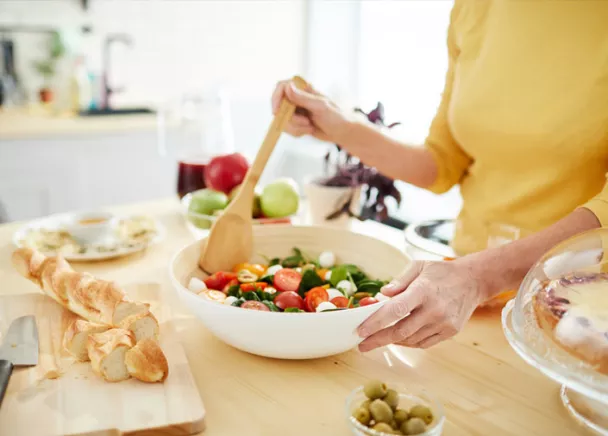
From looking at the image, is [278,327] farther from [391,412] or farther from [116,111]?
[116,111]

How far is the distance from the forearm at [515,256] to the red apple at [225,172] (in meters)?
0.84

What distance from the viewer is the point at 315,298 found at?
93cm

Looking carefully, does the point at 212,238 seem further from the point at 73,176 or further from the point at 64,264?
the point at 73,176

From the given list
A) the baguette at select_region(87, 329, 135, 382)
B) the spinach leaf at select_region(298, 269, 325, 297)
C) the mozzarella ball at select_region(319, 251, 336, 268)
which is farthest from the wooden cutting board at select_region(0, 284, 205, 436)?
the mozzarella ball at select_region(319, 251, 336, 268)

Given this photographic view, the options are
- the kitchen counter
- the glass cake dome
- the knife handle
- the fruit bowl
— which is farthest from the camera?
the kitchen counter

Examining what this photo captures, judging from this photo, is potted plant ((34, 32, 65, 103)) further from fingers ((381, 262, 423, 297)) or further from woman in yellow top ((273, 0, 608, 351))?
fingers ((381, 262, 423, 297))

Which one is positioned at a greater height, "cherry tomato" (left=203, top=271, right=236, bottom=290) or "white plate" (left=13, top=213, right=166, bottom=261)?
"cherry tomato" (left=203, top=271, right=236, bottom=290)

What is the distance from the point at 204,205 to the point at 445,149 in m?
0.59

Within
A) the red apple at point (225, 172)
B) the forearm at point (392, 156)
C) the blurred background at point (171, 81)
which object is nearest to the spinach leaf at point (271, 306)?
the forearm at point (392, 156)

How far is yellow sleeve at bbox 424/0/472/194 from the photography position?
138cm

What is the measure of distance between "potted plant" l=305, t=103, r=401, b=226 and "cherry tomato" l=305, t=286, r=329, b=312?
2.02ft

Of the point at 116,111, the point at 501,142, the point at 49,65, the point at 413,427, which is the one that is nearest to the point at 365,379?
the point at 413,427

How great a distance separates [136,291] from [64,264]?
134mm

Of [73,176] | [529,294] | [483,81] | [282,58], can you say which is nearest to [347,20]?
[282,58]
